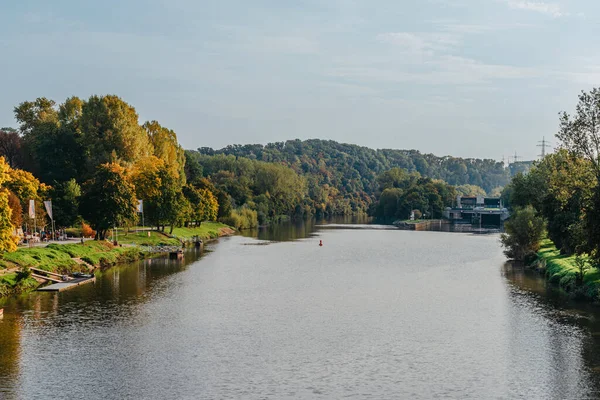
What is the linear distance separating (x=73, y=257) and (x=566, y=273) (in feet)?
153

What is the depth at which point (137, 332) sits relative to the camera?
41.2 m

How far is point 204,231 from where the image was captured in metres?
119

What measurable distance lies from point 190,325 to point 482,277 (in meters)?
33.5

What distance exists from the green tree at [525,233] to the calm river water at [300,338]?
10.1 meters

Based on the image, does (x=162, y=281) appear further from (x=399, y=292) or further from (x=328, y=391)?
(x=328, y=391)

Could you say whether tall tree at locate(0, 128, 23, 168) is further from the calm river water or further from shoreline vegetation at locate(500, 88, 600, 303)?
shoreline vegetation at locate(500, 88, 600, 303)

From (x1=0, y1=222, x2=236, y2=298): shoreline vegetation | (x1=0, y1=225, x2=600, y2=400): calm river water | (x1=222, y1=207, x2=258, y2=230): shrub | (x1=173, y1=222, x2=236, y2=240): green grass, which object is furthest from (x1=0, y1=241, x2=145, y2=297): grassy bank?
(x1=222, y1=207, x2=258, y2=230): shrub

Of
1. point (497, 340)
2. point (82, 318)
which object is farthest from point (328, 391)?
point (82, 318)

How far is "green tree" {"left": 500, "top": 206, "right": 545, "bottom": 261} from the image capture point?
76438 mm

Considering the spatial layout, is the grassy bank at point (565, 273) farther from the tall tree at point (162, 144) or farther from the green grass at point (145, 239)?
the tall tree at point (162, 144)

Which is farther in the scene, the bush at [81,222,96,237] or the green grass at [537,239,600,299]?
the bush at [81,222,96,237]

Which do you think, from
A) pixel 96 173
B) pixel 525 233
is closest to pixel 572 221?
pixel 525 233

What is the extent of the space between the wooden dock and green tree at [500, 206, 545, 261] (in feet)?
154

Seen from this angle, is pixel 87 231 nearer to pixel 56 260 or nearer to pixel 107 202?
pixel 107 202
